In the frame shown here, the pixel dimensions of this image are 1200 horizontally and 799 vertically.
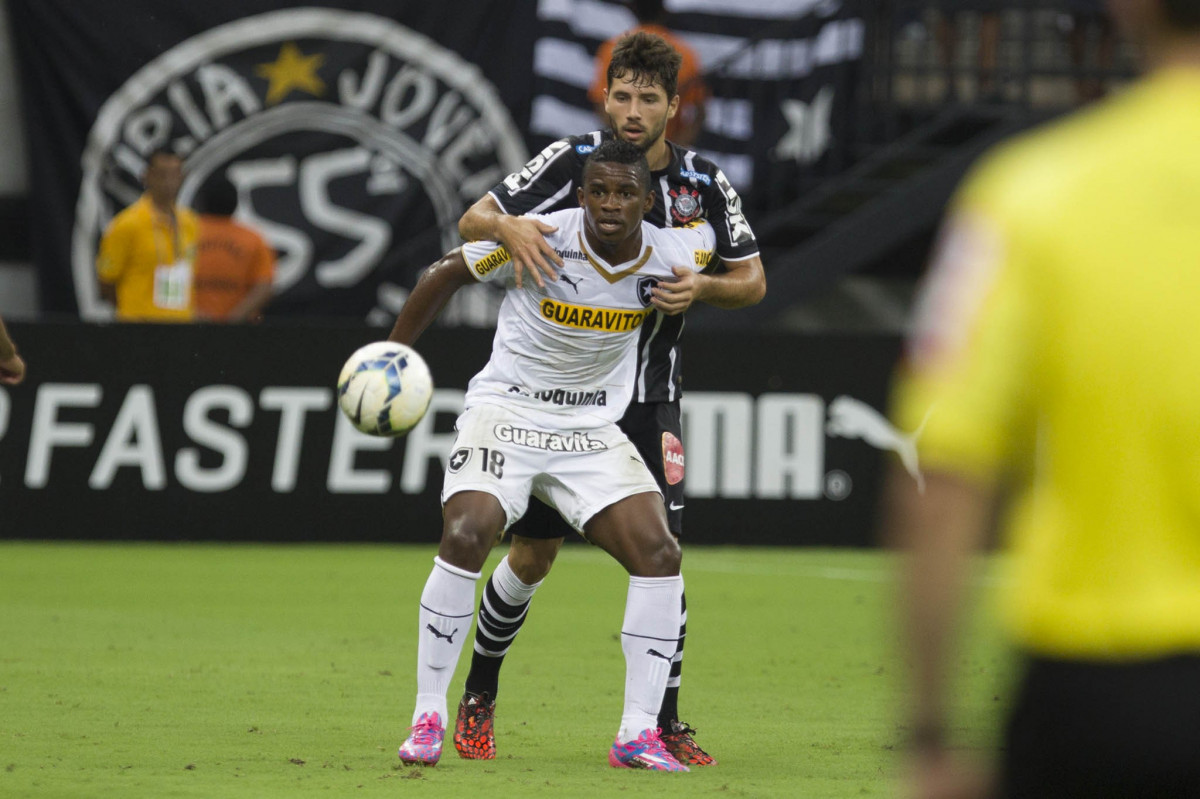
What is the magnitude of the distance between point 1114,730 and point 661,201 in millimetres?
4274

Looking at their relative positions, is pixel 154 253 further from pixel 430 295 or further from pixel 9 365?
pixel 430 295

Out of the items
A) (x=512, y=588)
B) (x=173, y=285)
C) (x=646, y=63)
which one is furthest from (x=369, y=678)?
(x=173, y=285)

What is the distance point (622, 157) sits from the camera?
5.82m

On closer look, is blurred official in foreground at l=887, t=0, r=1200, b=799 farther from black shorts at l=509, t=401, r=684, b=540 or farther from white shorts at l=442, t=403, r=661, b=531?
black shorts at l=509, t=401, r=684, b=540

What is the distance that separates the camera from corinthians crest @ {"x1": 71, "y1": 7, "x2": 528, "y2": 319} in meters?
→ 15.9

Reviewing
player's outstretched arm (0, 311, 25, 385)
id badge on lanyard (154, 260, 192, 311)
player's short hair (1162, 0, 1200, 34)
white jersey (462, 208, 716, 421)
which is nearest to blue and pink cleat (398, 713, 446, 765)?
white jersey (462, 208, 716, 421)

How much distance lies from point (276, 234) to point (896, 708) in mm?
9961

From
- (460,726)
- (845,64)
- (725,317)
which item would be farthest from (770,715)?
(845,64)

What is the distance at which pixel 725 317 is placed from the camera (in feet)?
48.7

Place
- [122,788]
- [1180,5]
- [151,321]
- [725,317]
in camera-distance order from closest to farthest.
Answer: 1. [1180,5]
2. [122,788]
3. [151,321]
4. [725,317]

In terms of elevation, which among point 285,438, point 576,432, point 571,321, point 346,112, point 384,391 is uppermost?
point 346,112

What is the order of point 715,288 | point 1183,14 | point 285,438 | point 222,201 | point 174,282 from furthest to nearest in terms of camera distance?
point 222,201 < point 174,282 < point 285,438 < point 715,288 < point 1183,14

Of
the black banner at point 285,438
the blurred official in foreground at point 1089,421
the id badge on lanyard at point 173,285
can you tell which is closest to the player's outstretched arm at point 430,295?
the blurred official in foreground at point 1089,421

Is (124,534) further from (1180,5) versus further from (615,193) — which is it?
(1180,5)
